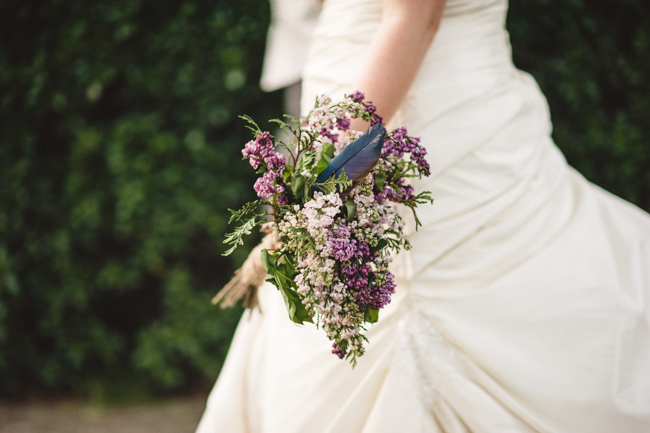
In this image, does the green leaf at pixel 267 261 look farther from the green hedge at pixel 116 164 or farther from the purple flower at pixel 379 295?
→ the green hedge at pixel 116 164

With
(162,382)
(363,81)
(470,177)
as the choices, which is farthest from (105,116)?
(470,177)

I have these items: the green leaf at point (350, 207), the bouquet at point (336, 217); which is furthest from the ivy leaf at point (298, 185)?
the green leaf at point (350, 207)

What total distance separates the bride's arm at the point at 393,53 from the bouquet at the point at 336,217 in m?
0.17

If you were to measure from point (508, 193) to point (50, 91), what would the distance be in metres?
2.57

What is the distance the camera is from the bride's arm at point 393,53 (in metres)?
1.20

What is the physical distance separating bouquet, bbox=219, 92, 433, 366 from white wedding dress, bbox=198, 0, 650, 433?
0.32 metres

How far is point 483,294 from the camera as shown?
127cm

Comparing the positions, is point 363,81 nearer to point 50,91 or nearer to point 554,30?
point 554,30

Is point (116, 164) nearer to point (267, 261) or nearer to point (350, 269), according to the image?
point (267, 261)

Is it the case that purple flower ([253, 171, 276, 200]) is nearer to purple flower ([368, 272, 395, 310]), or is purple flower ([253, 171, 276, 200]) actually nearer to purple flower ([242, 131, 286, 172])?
purple flower ([242, 131, 286, 172])

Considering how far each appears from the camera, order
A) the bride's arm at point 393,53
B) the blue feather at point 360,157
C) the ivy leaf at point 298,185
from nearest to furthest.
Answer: the blue feather at point 360,157 < the ivy leaf at point 298,185 < the bride's arm at point 393,53

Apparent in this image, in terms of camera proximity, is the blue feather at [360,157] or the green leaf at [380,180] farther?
the green leaf at [380,180]

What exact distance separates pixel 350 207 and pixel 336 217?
4 centimetres

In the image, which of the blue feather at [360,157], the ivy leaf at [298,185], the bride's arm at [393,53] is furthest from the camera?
the bride's arm at [393,53]
